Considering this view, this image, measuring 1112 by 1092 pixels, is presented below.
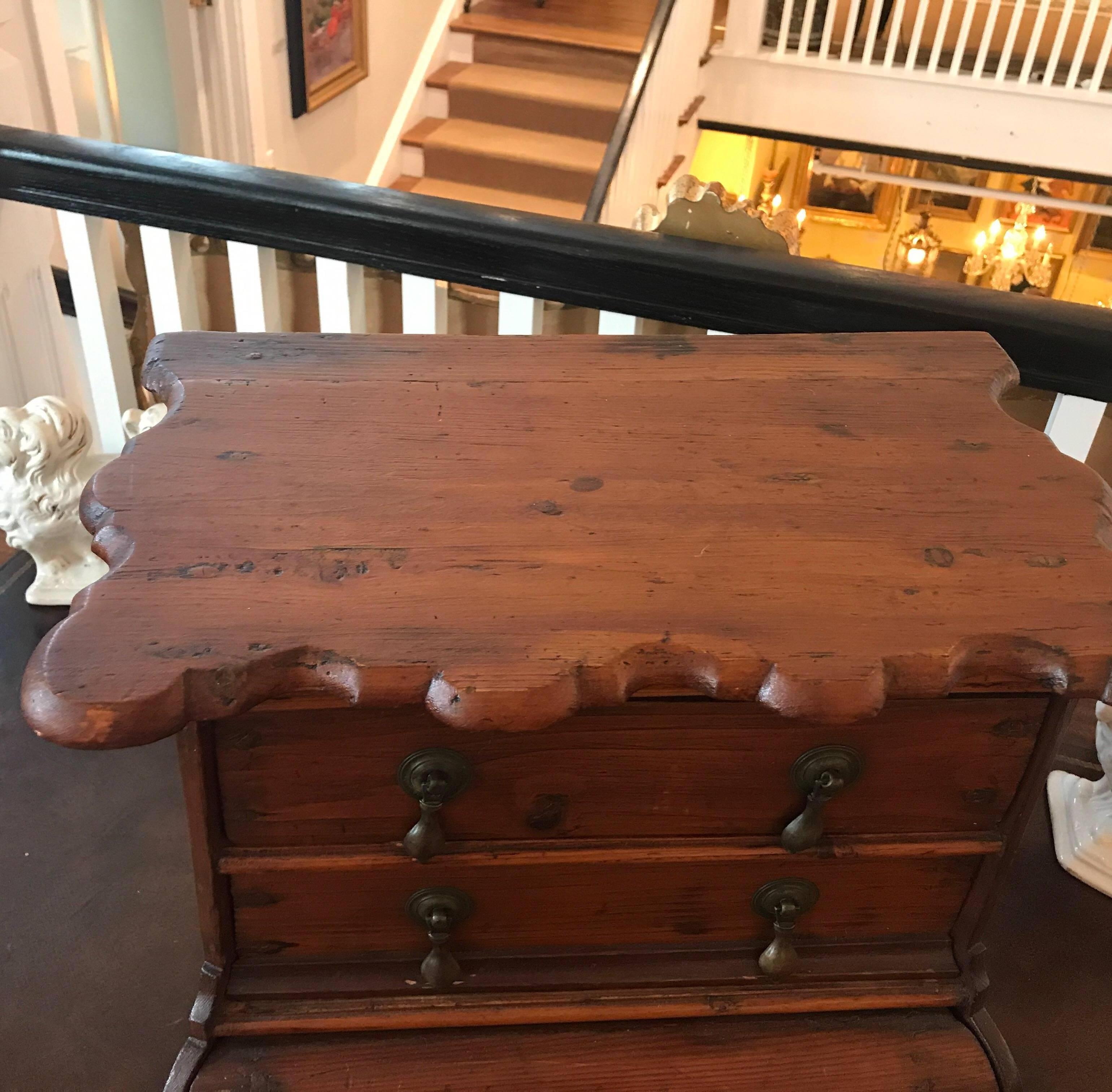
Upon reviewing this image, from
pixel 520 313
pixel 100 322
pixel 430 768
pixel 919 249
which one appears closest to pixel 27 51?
pixel 100 322

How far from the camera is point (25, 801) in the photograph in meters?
1.04

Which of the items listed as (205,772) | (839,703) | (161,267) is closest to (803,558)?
(839,703)

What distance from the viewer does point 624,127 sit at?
275 centimetres

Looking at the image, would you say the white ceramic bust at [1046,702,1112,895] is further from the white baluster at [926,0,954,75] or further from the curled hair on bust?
the white baluster at [926,0,954,75]

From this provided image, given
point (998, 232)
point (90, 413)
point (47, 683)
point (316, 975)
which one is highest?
point (47, 683)

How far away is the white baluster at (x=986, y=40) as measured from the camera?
3.79 m

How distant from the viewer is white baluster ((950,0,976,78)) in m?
3.80

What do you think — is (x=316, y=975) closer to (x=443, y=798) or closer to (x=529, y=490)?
Answer: (x=443, y=798)

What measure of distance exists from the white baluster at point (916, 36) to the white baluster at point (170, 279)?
3466 mm

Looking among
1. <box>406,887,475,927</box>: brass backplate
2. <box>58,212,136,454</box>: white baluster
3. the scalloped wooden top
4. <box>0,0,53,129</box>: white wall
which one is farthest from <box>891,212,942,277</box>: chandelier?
<box>406,887,475,927</box>: brass backplate

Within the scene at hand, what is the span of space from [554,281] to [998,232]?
4867 mm

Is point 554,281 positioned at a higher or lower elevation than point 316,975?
higher

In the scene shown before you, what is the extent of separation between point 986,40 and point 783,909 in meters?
4.03

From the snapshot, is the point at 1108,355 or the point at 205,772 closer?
the point at 205,772
